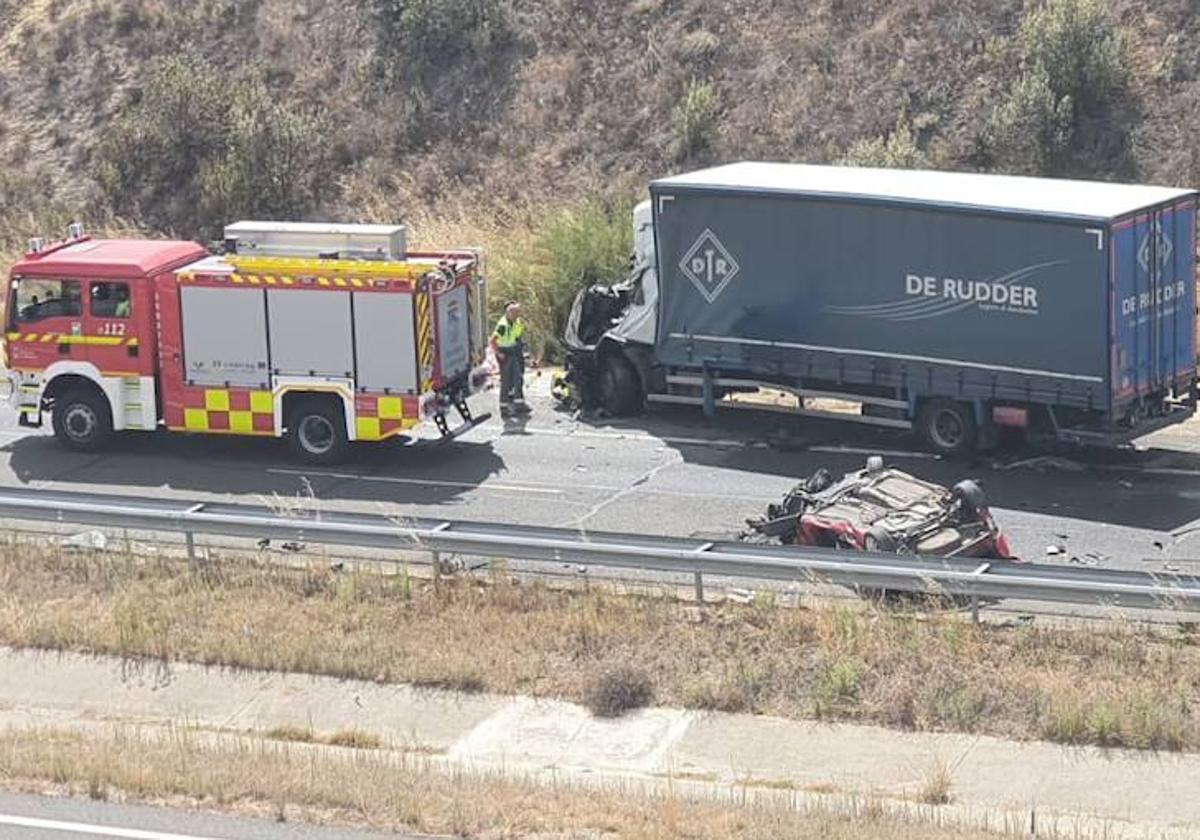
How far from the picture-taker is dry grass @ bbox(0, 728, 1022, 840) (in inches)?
498

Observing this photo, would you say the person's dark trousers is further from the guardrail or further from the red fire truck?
the guardrail

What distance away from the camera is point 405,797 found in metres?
13.1

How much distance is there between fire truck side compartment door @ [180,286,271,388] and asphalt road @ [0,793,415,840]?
10112 mm

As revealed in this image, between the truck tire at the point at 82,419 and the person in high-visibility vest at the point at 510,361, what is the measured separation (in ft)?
15.4

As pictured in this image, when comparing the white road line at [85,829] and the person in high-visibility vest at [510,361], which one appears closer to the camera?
the white road line at [85,829]

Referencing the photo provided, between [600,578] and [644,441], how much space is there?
614 centimetres

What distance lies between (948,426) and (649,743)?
907cm

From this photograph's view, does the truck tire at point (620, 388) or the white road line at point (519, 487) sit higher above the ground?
the truck tire at point (620, 388)

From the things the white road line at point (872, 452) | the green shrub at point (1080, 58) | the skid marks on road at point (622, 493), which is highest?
the green shrub at point (1080, 58)

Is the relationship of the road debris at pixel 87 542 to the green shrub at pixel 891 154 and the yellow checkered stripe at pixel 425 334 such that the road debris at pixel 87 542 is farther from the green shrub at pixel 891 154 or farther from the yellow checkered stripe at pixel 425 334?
the green shrub at pixel 891 154

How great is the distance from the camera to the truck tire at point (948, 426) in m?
A: 22.8

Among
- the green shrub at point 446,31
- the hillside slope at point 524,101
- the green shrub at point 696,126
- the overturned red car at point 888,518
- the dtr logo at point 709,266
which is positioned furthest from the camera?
the green shrub at point 446,31

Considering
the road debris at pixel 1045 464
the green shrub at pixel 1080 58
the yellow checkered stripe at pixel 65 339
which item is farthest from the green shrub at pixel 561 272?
the green shrub at pixel 1080 58

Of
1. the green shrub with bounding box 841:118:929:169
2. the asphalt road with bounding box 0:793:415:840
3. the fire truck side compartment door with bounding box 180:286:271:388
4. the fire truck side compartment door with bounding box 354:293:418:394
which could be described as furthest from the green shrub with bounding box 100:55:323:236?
the asphalt road with bounding box 0:793:415:840
